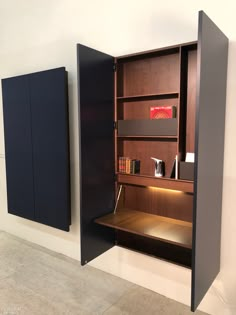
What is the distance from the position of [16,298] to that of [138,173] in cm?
167

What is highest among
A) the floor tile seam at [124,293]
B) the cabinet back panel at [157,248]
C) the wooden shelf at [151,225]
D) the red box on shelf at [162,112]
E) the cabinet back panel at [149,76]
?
the cabinet back panel at [149,76]

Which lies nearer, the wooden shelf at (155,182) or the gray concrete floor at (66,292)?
the wooden shelf at (155,182)

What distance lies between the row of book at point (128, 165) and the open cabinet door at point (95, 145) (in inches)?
3.6

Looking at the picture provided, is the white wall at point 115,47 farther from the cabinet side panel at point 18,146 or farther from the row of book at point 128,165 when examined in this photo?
the row of book at point 128,165

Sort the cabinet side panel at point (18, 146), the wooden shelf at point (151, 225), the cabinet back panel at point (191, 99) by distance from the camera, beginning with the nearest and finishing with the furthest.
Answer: the wooden shelf at point (151, 225) < the cabinet back panel at point (191, 99) < the cabinet side panel at point (18, 146)

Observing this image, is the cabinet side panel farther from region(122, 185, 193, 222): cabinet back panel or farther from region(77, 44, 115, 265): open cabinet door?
region(122, 185, 193, 222): cabinet back panel

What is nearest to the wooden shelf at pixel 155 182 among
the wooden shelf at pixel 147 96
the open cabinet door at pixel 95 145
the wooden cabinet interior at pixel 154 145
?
the wooden cabinet interior at pixel 154 145

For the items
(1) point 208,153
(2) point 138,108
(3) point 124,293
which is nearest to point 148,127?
(2) point 138,108

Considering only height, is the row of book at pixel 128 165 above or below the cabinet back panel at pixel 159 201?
above

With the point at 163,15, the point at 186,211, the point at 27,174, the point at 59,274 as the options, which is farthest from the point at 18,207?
the point at 163,15

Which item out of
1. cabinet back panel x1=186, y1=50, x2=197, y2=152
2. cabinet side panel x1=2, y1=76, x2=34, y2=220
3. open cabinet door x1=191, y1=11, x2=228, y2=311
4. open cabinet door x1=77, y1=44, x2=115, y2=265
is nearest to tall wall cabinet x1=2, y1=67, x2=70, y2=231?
cabinet side panel x1=2, y1=76, x2=34, y2=220

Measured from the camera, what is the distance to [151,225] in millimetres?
2322

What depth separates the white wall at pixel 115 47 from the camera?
7.08 ft

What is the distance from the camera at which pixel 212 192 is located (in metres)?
1.99
